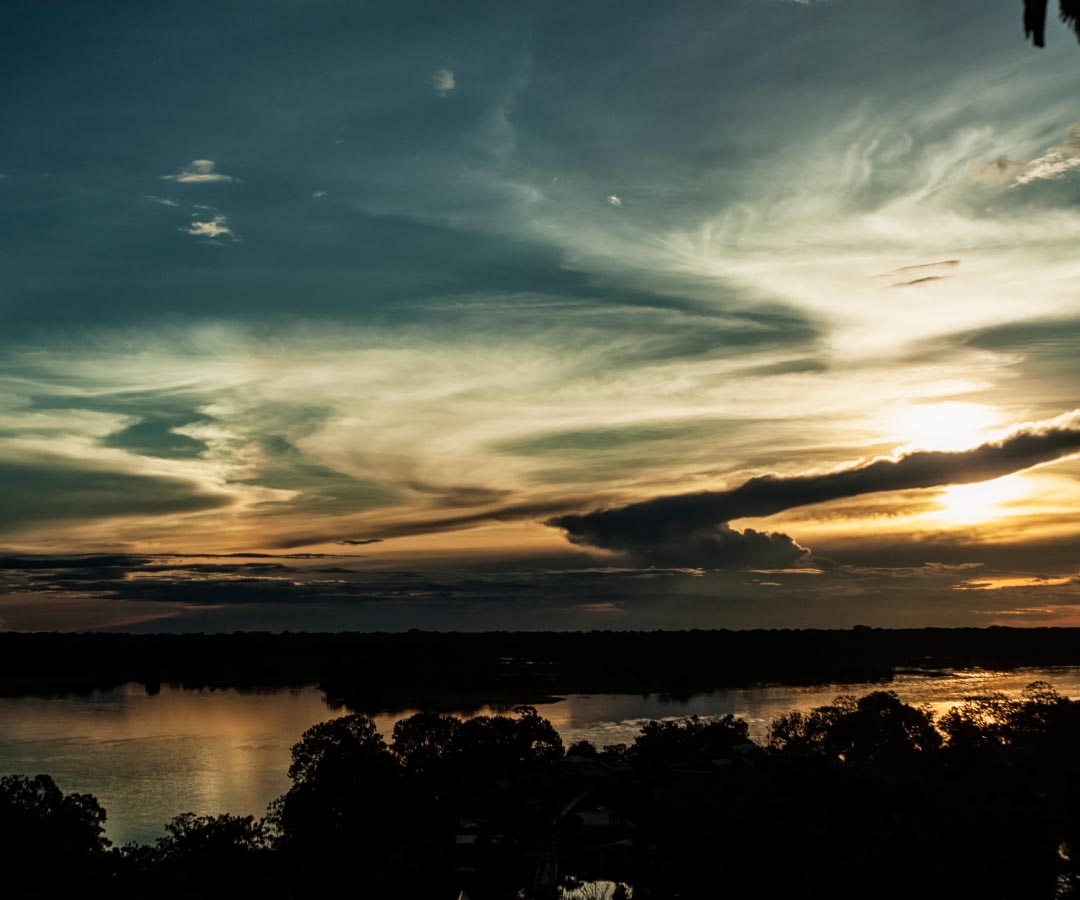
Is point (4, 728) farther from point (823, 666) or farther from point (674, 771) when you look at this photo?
point (823, 666)

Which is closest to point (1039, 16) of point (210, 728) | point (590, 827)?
point (590, 827)

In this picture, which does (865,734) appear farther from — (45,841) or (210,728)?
(210,728)

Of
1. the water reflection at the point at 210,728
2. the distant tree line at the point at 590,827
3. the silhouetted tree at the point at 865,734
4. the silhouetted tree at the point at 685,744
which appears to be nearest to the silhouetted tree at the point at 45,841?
the distant tree line at the point at 590,827

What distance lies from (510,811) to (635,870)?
10.3m

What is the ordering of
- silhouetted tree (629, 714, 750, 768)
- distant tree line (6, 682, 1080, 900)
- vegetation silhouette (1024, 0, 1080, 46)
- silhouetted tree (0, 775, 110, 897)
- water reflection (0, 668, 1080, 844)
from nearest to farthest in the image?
vegetation silhouette (1024, 0, 1080, 46)
distant tree line (6, 682, 1080, 900)
silhouetted tree (0, 775, 110, 897)
silhouetted tree (629, 714, 750, 768)
water reflection (0, 668, 1080, 844)

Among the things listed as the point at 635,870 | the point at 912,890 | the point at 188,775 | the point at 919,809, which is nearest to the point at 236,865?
the point at 635,870

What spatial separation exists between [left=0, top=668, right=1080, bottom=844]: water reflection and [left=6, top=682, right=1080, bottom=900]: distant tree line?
12.5 metres

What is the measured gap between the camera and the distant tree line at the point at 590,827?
32656 mm

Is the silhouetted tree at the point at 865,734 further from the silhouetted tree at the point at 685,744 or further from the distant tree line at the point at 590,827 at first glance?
the silhouetted tree at the point at 685,744

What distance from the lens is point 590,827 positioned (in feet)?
162

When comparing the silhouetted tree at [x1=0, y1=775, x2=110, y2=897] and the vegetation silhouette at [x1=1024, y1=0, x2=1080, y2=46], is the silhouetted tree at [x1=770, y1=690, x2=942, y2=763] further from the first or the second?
the vegetation silhouette at [x1=1024, y1=0, x2=1080, y2=46]

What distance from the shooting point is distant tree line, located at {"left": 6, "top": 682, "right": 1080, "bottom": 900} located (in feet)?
107


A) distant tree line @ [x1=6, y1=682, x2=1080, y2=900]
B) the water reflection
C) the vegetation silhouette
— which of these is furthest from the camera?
the water reflection

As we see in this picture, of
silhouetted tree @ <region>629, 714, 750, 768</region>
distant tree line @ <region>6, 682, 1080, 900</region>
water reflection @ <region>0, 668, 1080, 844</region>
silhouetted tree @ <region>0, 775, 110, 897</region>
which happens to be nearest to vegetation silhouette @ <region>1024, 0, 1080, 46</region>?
distant tree line @ <region>6, 682, 1080, 900</region>
